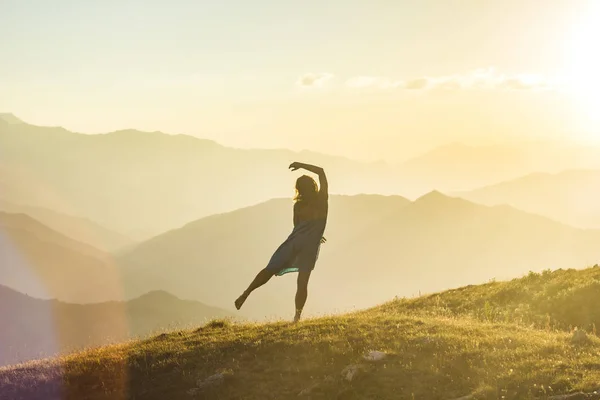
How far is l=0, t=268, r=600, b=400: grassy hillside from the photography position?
974 cm

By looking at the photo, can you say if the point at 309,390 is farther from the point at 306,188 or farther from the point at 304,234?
the point at 306,188

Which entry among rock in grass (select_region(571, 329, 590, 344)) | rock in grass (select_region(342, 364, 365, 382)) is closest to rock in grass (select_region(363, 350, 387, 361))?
rock in grass (select_region(342, 364, 365, 382))

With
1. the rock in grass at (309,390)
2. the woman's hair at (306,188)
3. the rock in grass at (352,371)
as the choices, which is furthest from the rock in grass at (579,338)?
the woman's hair at (306,188)

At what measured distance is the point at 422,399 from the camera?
9.38 meters

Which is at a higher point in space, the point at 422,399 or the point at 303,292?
the point at 303,292

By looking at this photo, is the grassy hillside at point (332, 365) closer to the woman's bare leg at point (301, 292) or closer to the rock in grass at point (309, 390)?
the rock in grass at point (309, 390)

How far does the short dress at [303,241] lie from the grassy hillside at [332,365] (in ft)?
4.59

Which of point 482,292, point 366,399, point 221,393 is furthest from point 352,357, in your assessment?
point 482,292

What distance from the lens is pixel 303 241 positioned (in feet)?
48.6

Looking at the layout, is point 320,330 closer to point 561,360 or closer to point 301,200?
point 301,200

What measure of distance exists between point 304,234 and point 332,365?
4416 mm

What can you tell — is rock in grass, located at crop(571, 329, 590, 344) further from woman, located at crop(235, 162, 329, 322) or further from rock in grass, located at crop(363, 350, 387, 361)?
woman, located at crop(235, 162, 329, 322)

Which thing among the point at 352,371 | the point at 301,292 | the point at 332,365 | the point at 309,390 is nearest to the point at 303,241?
the point at 301,292

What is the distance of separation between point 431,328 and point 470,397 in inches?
165
